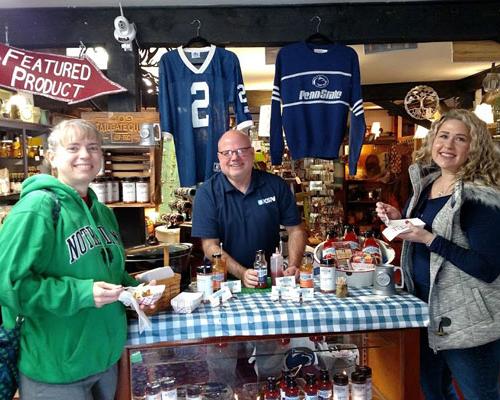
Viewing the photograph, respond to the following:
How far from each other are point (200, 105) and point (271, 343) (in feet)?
6.25

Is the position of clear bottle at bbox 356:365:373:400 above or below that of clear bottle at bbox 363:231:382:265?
below

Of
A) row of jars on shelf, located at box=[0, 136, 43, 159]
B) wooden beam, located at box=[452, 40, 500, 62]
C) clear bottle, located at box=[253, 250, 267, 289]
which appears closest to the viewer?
clear bottle, located at box=[253, 250, 267, 289]

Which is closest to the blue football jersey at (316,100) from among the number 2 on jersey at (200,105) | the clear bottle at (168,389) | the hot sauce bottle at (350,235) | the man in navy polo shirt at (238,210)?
the number 2 on jersey at (200,105)

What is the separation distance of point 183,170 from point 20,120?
11.9 feet

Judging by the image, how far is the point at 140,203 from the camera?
3.54m

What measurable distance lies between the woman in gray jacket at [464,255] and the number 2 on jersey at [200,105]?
1712mm

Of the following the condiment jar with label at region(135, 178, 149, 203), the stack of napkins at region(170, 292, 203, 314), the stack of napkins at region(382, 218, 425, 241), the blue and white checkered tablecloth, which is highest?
the condiment jar with label at region(135, 178, 149, 203)

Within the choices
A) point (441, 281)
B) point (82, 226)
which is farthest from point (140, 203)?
point (441, 281)

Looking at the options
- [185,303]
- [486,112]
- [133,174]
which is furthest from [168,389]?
[486,112]

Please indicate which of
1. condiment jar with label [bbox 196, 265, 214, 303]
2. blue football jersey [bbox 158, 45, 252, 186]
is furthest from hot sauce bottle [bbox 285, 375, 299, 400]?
blue football jersey [bbox 158, 45, 252, 186]

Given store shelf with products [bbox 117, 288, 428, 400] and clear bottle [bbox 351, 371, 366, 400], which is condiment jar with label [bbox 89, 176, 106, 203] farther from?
clear bottle [bbox 351, 371, 366, 400]

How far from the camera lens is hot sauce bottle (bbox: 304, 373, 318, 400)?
2.37m

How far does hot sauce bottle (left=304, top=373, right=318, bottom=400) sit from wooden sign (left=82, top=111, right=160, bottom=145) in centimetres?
200

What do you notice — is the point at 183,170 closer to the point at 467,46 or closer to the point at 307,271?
the point at 307,271
